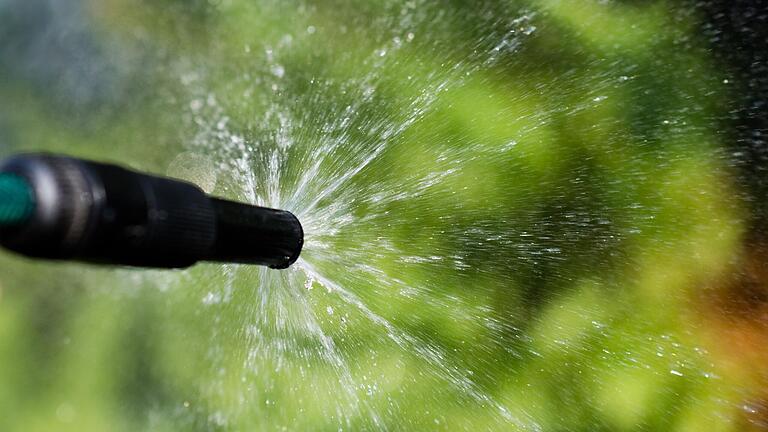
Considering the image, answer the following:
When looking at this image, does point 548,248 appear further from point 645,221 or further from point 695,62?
point 695,62

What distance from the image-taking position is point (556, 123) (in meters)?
1.36

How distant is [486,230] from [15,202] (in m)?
0.88

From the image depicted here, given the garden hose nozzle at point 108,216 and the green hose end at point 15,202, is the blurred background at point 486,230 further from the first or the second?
the green hose end at point 15,202

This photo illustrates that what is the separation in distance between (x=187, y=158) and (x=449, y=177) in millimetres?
819

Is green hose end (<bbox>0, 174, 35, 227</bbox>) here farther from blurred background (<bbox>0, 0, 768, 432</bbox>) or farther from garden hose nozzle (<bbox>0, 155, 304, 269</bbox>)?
blurred background (<bbox>0, 0, 768, 432</bbox>)

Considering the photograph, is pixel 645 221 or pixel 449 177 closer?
pixel 645 221

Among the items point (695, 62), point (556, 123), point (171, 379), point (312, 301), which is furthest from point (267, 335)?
Result: point (695, 62)

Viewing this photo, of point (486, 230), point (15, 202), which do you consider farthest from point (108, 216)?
point (486, 230)

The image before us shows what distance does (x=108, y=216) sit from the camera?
744 mm

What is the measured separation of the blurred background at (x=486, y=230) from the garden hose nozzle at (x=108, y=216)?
508 mm

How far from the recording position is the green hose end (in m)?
0.69

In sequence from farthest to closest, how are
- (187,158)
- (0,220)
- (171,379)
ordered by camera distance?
(187,158) → (171,379) → (0,220)

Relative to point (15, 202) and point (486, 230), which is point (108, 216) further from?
point (486, 230)

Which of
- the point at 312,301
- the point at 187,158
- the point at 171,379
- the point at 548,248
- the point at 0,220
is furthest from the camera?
the point at 187,158
